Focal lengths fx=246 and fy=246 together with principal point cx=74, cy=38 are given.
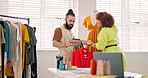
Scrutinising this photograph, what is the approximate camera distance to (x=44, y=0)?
4664mm

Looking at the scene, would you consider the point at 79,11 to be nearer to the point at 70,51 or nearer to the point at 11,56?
the point at 70,51

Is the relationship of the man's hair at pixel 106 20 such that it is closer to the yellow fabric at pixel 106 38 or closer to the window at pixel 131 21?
the yellow fabric at pixel 106 38

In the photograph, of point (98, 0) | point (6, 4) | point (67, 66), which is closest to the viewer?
point (67, 66)

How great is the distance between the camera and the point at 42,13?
4668mm

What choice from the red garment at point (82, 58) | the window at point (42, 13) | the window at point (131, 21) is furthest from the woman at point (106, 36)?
the window at point (131, 21)

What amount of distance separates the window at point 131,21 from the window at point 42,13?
2.95ft

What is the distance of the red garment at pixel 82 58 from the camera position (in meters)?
3.60

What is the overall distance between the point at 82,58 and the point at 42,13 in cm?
147

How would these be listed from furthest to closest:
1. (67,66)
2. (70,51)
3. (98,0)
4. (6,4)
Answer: (98,0) → (6,4) → (70,51) → (67,66)

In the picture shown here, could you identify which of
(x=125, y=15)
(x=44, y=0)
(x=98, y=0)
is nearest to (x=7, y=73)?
(x=44, y=0)

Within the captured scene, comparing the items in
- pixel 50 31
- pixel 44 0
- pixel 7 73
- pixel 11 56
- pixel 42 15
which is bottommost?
pixel 7 73

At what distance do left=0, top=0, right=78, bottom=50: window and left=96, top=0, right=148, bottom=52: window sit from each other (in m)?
0.90

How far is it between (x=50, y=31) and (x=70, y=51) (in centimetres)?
121

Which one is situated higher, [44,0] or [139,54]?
[44,0]
